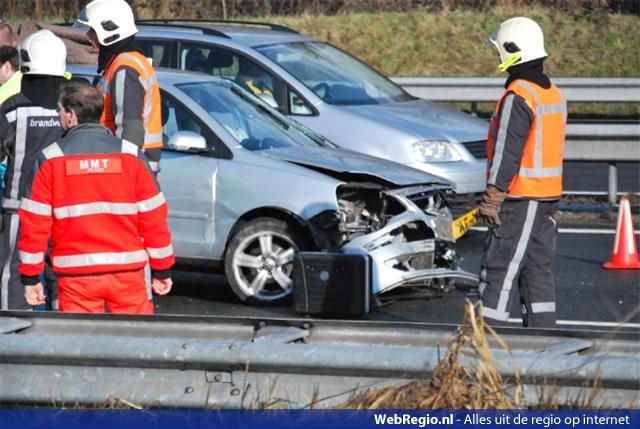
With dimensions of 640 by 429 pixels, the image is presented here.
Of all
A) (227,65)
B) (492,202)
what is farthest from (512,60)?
(227,65)

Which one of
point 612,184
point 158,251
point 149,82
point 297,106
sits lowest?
point 612,184

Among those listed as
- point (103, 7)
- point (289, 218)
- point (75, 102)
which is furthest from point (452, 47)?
point (75, 102)

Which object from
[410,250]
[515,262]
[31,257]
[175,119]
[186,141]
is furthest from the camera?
[175,119]

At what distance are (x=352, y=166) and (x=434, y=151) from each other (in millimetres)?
2579

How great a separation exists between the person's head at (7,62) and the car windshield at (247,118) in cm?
167

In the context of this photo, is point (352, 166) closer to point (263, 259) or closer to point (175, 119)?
point (263, 259)

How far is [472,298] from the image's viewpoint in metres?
9.36

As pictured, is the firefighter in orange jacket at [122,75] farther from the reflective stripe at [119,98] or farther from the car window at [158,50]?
the car window at [158,50]

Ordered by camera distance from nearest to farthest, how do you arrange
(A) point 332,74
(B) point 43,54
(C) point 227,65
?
1. (B) point 43,54
2. (C) point 227,65
3. (A) point 332,74

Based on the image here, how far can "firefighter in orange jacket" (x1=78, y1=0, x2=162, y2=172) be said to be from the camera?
24.8 ft

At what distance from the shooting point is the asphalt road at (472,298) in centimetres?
898

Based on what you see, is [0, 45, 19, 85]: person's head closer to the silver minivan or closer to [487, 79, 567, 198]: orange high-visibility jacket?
[487, 79, 567, 198]: orange high-visibility jacket

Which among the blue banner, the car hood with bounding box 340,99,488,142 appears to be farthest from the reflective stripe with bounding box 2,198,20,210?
the car hood with bounding box 340,99,488,142

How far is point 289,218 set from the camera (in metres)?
9.27
